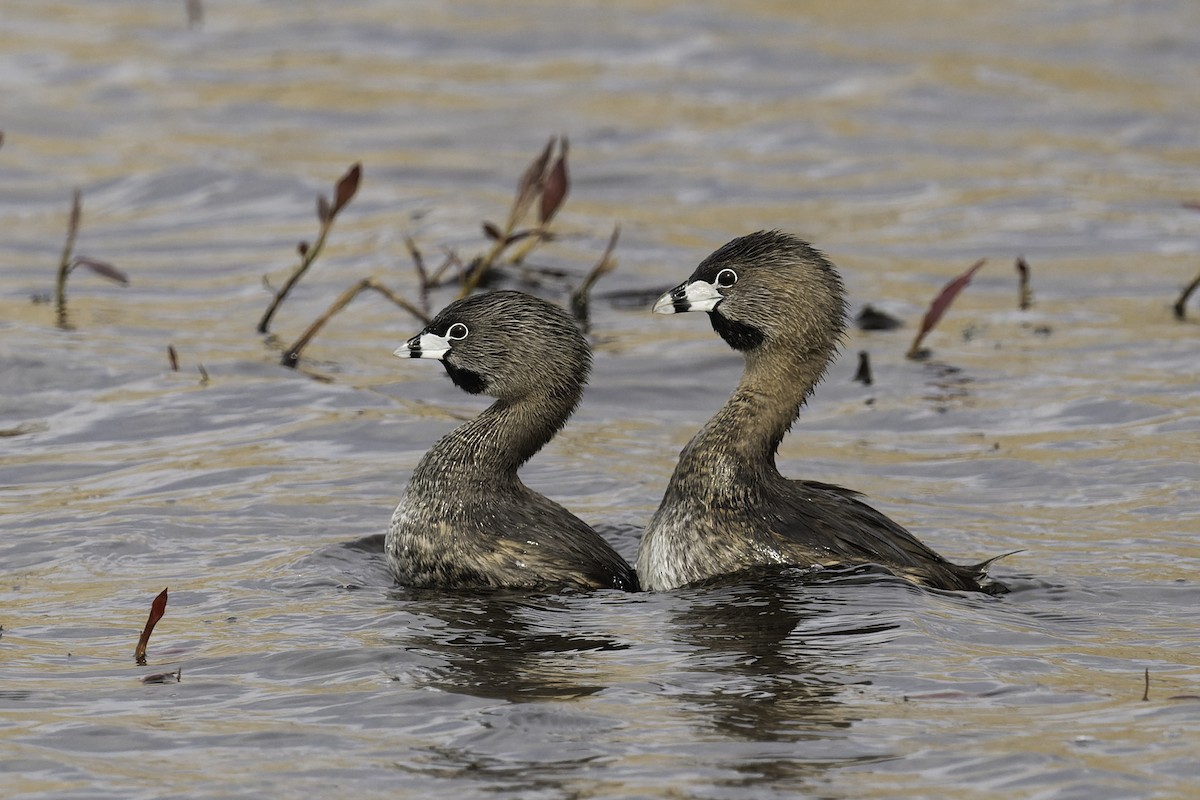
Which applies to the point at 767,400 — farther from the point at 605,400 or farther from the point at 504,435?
the point at 605,400

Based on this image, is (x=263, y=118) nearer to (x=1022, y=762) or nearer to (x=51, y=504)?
(x=51, y=504)

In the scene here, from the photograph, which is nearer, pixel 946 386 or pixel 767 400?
pixel 767 400

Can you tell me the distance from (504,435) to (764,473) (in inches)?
45.6

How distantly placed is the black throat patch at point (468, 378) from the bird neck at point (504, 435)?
11 cm

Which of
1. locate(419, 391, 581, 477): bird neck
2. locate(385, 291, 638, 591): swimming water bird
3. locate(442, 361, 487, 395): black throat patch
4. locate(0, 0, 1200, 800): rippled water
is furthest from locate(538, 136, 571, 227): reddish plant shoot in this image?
locate(419, 391, 581, 477): bird neck

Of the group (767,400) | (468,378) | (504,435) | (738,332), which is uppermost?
(738,332)

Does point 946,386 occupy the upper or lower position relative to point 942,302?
lower

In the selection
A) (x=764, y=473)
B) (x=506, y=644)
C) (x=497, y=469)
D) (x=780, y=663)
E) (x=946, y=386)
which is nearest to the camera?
(x=780, y=663)

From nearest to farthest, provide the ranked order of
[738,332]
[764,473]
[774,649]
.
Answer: [774,649], [764,473], [738,332]

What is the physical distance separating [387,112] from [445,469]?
38.6 feet

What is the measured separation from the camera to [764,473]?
8.66 metres

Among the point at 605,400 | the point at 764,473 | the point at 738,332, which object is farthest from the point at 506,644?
the point at 605,400

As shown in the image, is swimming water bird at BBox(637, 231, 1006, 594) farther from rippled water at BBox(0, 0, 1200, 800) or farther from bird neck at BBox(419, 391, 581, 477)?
bird neck at BBox(419, 391, 581, 477)

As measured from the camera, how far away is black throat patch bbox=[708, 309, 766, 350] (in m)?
8.85
